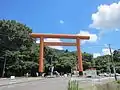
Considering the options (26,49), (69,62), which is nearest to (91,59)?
(69,62)

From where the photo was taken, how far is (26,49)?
7075 cm

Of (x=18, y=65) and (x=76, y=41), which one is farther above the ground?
(x=76, y=41)

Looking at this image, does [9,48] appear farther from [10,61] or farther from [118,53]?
[118,53]

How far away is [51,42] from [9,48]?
40.7 feet

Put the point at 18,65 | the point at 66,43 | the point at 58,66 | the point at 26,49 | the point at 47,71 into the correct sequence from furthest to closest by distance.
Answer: the point at 58,66 → the point at 47,71 → the point at 26,49 → the point at 18,65 → the point at 66,43

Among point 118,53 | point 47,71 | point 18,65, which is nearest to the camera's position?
point 18,65

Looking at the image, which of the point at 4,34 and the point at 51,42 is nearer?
the point at 51,42

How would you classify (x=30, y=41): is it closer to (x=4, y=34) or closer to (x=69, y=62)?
(x=4, y=34)

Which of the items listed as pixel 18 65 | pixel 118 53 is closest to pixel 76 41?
pixel 18 65

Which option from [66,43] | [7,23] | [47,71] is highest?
[7,23]

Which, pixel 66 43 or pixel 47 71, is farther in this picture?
pixel 47 71

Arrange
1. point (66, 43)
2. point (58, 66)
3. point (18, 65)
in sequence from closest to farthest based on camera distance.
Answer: point (66, 43) < point (18, 65) < point (58, 66)

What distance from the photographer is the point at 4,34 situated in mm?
67938

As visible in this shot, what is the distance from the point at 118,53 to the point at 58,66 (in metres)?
36.9
